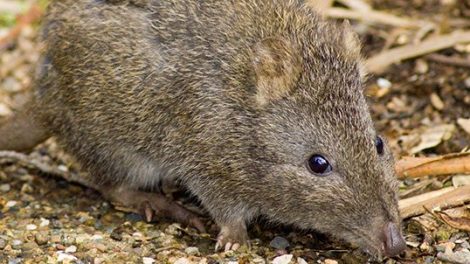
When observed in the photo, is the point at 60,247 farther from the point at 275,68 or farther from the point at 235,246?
the point at 275,68

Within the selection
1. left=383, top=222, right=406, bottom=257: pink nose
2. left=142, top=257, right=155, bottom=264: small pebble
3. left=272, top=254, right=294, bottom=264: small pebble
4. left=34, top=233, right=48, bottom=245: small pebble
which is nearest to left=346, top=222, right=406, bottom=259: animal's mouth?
left=383, top=222, right=406, bottom=257: pink nose

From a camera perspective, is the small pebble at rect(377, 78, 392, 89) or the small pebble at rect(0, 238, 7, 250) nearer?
the small pebble at rect(0, 238, 7, 250)

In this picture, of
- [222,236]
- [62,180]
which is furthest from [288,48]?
[62,180]

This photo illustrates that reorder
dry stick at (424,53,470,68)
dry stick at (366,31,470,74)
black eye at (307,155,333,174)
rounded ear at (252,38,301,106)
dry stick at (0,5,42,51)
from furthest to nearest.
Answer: dry stick at (0,5,42,51)
dry stick at (366,31,470,74)
dry stick at (424,53,470,68)
rounded ear at (252,38,301,106)
black eye at (307,155,333,174)

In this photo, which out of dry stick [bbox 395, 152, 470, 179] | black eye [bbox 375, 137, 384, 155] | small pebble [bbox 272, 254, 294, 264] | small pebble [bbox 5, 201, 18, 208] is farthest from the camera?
small pebble [bbox 5, 201, 18, 208]

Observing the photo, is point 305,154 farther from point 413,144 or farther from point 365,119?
point 413,144

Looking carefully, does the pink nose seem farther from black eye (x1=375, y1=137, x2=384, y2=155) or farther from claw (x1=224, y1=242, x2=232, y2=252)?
claw (x1=224, y1=242, x2=232, y2=252)

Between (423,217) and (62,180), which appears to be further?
(62,180)
